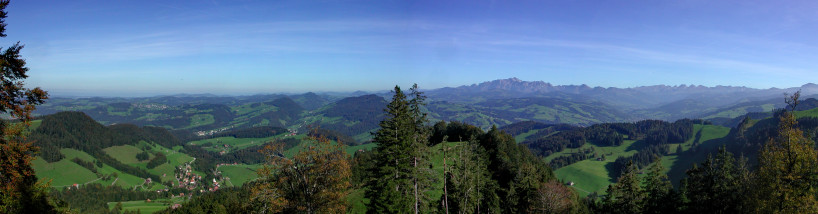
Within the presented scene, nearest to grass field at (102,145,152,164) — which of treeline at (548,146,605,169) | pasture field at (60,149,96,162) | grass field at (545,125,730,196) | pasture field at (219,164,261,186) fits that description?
pasture field at (60,149,96,162)

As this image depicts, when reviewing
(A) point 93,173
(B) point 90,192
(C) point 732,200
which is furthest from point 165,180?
(C) point 732,200

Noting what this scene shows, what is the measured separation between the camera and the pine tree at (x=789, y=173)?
17.4 m

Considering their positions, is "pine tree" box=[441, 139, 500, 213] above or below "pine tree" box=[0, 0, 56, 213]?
below

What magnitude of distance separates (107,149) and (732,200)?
262m

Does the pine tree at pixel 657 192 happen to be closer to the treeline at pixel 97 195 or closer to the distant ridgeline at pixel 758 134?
the treeline at pixel 97 195

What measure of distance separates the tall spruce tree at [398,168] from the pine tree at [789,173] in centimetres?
2078

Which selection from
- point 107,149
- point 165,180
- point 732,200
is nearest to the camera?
point 732,200

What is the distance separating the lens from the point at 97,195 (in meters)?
117

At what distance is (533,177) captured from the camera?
1503 inches

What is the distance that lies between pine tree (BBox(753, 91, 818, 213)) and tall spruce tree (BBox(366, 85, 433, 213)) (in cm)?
2078

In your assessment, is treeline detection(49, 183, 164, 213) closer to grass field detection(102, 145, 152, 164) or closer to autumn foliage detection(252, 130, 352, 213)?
grass field detection(102, 145, 152, 164)

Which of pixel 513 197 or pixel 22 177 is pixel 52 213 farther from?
pixel 513 197

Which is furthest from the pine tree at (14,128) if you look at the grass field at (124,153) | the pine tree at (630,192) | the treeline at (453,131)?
the grass field at (124,153)

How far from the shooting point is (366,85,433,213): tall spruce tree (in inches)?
915
